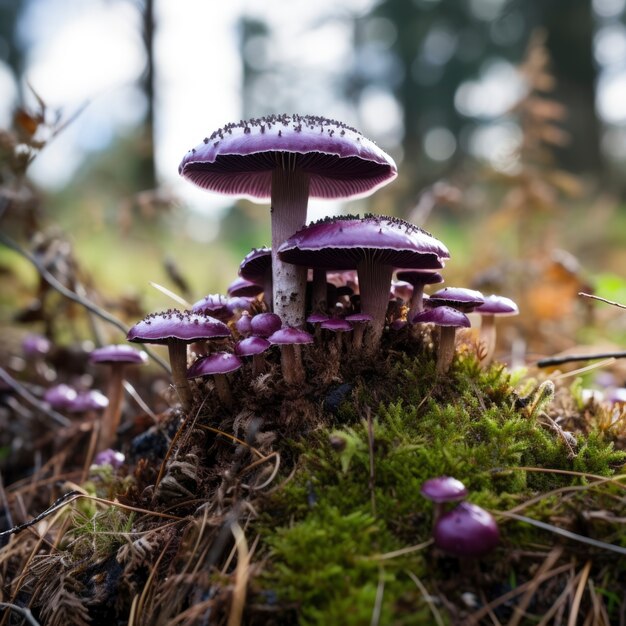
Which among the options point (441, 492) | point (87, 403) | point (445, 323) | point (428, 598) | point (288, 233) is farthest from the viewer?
point (87, 403)

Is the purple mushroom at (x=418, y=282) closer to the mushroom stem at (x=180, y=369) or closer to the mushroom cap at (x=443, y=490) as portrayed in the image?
the mushroom cap at (x=443, y=490)

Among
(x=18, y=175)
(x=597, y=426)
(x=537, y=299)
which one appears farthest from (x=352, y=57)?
(x=597, y=426)

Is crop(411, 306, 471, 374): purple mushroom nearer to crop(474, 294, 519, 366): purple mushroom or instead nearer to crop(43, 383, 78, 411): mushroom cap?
crop(474, 294, 519, 366): purple mushroom

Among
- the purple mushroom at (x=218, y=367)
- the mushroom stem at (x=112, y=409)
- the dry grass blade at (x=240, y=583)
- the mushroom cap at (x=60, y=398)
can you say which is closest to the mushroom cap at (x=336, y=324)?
the purple mushroom at (x=218, y=367)

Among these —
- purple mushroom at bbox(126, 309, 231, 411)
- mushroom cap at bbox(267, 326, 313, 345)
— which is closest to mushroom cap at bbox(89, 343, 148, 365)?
purple mushroom at bbox(126, 309, 231, 411)

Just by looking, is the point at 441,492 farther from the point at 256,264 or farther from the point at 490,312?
the point at 256,264

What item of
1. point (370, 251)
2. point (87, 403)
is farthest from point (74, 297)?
point (370, 251)

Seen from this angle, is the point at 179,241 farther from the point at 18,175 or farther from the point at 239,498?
the point at 239,498
